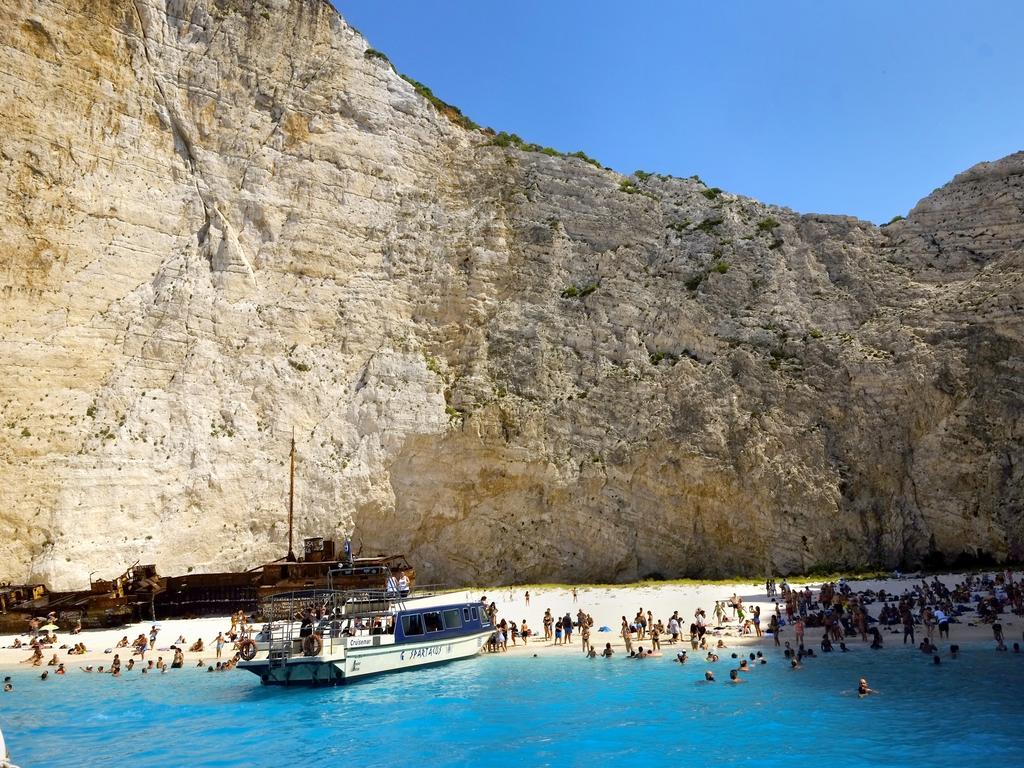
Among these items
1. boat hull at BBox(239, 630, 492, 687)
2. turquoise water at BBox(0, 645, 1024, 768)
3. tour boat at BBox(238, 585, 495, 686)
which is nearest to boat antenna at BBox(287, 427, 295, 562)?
tour boat at BBox(238, 585, 495, 686)

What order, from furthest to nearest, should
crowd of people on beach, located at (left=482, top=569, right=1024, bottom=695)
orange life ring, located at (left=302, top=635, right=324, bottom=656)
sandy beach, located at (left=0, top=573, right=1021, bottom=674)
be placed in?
sandy beach, located at (left=0, top=573, right=1021, bottom=674) → crowd of people on beach, located at (left=482, top=569, right=1024, bottom=695) → orange life ring, located at (left=302, top=635, right=324, bottom=656)

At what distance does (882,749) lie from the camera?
1482cm

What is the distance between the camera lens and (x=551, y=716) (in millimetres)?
17969

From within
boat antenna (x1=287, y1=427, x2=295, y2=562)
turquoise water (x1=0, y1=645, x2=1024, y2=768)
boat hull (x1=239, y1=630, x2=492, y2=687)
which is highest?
boat antenna (x1=287, y1=427, x2=295, y2=562)

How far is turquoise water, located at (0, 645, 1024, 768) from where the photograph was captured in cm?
1530

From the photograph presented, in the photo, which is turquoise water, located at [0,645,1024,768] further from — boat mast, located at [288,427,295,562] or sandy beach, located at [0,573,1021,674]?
boat mast, located at [288,427,295,562]

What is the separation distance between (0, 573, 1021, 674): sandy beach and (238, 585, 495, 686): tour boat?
92.9 inches

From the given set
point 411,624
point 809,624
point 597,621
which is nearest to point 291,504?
point 411,624

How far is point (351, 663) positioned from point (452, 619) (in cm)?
384

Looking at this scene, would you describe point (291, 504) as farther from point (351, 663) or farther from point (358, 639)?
point (351, 663)

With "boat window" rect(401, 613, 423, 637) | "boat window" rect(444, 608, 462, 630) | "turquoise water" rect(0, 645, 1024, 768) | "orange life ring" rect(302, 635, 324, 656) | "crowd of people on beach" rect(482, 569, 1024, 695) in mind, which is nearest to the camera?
"turquoise water" rect(0, 645, 1024, 768)

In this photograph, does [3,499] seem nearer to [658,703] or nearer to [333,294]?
[333,294]

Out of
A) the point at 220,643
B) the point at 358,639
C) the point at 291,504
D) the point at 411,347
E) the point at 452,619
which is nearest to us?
the point at 358,639

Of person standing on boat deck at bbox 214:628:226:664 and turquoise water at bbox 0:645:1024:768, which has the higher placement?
person standing on boat deck at bbox 214:628:226:664
